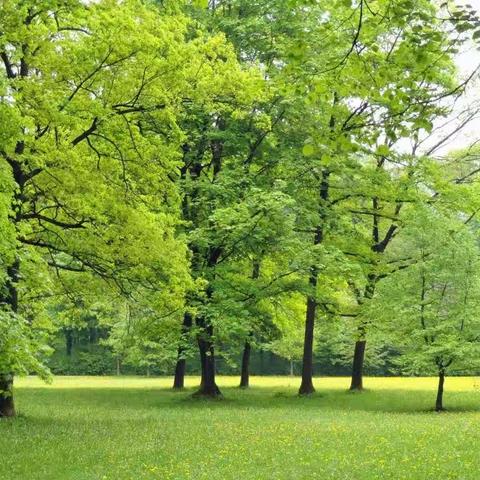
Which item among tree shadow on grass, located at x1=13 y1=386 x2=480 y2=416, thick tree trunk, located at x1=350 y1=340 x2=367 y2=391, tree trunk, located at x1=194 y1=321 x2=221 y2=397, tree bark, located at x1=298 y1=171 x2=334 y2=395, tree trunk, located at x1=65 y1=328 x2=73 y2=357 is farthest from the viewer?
tree trunk, located at x1=65 y1=328 x2=73 y2=357

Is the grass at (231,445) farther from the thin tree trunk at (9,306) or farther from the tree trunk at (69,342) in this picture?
the tree trunk at (69,342)

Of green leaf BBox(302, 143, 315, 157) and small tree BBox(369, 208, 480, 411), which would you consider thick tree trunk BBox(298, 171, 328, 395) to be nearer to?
small tree BBox(369, 208, 480, 411)

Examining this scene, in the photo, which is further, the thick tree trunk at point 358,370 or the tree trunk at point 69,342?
the tree trunk at point 69,342

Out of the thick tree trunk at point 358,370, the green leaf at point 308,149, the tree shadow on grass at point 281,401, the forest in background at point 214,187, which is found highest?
the forest in background at point 214,187

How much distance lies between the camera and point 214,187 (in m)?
25.7

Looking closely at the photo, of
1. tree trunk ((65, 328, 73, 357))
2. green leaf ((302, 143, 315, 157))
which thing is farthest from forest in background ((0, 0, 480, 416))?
tree trunk ((65, 328, 73, 357))

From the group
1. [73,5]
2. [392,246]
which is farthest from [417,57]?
[392,246]

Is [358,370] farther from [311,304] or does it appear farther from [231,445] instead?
[231,445]

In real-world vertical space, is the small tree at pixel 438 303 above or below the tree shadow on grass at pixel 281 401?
above

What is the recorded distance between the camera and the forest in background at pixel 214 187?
46.0 ft

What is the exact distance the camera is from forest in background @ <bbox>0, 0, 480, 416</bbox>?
14.0m

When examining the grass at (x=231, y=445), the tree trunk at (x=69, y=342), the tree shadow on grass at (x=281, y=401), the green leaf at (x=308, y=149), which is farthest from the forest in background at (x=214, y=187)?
the tree trunk at (x=69, y=342)

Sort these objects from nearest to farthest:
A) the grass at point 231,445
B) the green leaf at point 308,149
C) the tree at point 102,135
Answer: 1. the green leaf at point 308,149
2. the grass at point 231,445
3. the tree at point 102,135

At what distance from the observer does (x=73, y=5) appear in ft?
44.7
